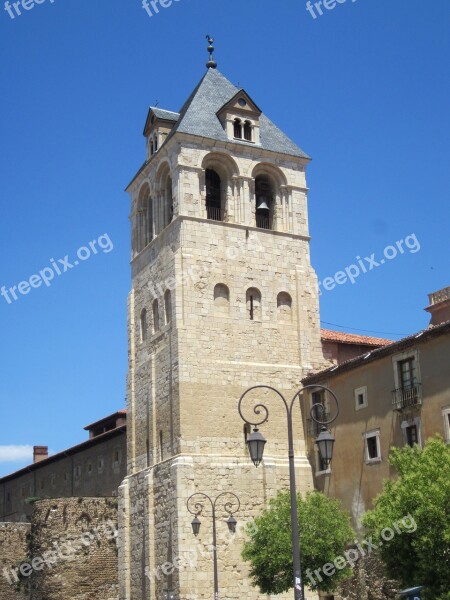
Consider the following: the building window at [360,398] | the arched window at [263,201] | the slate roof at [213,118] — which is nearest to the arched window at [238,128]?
the slate roof at [213,118]

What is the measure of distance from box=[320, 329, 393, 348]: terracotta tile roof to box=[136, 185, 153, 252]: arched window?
9.43 meters

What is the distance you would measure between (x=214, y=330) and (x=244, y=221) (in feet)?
17.8

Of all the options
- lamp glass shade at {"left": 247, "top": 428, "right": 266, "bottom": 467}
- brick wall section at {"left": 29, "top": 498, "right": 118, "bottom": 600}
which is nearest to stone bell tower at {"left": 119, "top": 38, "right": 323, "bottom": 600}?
brick wall section at {"left": 29, "top": 498, "right": 118, "bottom": 600}

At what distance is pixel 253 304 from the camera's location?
131 ft

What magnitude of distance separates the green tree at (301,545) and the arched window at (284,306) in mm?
11110

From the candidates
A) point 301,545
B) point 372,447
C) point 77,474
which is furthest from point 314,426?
point 77,474

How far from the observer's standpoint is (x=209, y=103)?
143ft

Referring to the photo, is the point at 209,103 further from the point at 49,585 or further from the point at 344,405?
the point at 49,585

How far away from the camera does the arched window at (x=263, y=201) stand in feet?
138

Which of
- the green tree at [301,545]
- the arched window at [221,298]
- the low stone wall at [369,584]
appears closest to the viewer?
the green tree at [301,545]

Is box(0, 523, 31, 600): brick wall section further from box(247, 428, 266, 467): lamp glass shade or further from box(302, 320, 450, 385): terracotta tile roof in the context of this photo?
box(247, 428, 266, 467): lamp glass shade

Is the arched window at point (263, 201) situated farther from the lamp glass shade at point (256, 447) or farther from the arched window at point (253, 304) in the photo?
the lamp glass shade at point (256, 447)

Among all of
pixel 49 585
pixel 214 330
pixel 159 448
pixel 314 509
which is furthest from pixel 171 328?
pixel 49 585

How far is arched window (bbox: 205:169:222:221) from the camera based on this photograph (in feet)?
135
